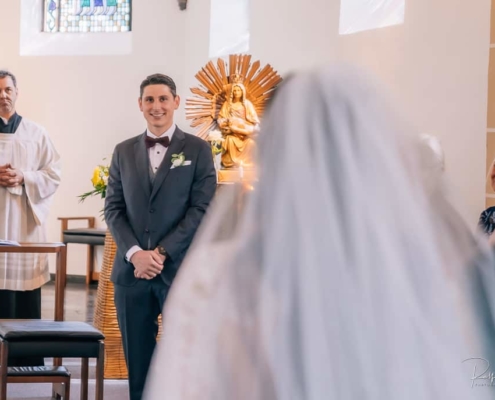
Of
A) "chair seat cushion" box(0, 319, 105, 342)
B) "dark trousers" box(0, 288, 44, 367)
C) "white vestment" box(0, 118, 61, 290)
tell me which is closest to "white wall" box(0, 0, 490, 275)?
"white vestment" box(0, 118, 61, 290)

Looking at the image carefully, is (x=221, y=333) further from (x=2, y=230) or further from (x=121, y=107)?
(x=121, y=107)

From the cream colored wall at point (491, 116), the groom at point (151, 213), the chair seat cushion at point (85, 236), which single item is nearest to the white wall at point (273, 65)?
the cream colored wall at point (491, 116)

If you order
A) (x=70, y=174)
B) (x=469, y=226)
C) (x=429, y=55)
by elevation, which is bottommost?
(x=70, y=174)

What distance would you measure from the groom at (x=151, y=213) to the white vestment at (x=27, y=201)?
1749 millimetres

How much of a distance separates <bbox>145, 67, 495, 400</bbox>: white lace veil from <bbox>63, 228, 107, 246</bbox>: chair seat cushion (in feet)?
35.3

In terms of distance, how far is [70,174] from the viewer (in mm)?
13148

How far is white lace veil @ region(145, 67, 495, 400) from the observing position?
1.16 m

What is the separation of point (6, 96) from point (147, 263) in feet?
7.97

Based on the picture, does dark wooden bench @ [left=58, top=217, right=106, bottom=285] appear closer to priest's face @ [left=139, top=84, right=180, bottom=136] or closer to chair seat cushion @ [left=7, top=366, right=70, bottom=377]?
chair seat cushion @ [left=7, top=366, right=70, bottom=377]

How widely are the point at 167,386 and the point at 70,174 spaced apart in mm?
12161

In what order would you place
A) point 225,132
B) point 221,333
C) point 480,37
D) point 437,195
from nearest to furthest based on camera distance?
point 221,333, point 437,195, point 480,37, point 225,132

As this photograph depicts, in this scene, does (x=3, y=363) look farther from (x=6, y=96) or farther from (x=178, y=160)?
(x=6, y=96)

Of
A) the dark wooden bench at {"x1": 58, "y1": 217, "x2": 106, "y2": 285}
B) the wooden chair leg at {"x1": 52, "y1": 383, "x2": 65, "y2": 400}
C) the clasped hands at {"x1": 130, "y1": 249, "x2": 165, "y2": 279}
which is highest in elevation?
the clasped hands at {"x1": 130, "y1": 249, "x2": 165, "y2": 279}

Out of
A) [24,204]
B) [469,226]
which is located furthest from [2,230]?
[469,226]
